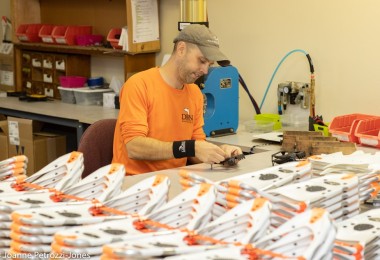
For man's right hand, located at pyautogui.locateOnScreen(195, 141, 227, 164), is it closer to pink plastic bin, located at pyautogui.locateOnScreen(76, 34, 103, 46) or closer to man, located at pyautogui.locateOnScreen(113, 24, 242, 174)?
man, located at pyautogui.locateOnScreen(113, 24, 242, 174)

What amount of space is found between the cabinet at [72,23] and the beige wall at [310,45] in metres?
0.65

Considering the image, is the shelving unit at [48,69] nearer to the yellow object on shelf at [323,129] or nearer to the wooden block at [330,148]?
the yellow object on shelf at [323,129]

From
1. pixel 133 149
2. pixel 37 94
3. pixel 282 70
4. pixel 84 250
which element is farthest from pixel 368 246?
pixel 37 94

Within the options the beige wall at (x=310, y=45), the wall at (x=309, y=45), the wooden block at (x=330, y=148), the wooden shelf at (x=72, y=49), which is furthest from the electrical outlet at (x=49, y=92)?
the wooden block at (x=330, y=148)

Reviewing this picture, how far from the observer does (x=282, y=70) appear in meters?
4.59

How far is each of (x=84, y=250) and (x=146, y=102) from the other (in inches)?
69.4

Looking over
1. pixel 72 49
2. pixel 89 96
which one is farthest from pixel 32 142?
pixel 72 49

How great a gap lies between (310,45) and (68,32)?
2174 mm

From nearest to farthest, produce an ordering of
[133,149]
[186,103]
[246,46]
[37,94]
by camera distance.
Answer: [133,149] → [186,103] → [246,46] → [37,94]

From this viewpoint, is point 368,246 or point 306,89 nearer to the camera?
point 368,246

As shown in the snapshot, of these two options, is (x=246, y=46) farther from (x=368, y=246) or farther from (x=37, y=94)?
(x=368, y=246)

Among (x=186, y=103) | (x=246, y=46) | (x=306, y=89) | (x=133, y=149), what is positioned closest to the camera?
(x=133, y=149)

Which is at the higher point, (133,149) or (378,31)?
(378,31)

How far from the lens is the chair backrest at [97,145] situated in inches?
131
